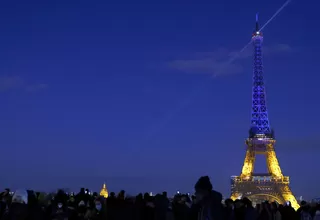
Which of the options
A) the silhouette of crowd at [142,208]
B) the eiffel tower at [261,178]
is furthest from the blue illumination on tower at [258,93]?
the silhouette of crowd at [142,208]

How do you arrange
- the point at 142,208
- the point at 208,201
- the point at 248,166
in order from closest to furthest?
the point at 208,201
the point at 142,208
the point at 248,166

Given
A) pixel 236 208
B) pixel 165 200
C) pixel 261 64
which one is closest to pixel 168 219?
pixel 165 200

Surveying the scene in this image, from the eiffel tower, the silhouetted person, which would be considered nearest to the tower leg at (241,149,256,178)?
the eiffel tower

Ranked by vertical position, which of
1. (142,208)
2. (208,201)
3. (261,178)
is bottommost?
(208,201)

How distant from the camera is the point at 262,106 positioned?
82.4 m

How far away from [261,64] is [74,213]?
7208cm

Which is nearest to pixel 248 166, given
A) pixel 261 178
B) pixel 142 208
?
pixel 261 178

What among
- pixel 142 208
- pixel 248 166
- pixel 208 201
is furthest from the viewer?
pixel 248 166

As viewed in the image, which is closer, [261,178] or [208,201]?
[208,201]

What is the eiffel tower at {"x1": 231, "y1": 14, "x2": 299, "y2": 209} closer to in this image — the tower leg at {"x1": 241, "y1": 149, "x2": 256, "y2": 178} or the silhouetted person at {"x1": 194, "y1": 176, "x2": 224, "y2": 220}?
the tower leg at {"x1": 241, "y1": 149, "x2": 256, "y2": 178}

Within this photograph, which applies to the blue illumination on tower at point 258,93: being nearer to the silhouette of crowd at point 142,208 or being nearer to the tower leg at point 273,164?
the tower leg at point 273,164

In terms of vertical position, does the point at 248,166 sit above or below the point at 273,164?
below

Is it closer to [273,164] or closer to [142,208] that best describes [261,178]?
[273,164]

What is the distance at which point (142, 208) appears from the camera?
1387cm
